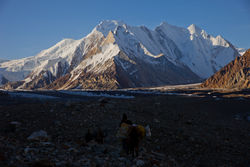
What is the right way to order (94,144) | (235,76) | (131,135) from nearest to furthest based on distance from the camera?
(131,135) → (94,144) → (235,76)

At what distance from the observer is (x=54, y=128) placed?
14.6 meters

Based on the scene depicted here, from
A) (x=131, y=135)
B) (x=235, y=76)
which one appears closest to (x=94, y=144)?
(x=131, y=135)

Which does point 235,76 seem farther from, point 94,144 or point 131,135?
point 131,135

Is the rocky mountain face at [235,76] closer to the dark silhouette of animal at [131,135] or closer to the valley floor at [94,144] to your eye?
the valley floor at [94,144]

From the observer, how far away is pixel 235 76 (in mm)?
111375

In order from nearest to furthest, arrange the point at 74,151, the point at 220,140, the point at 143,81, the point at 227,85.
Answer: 1. the point at 74,151
2. the point at 220,140
3. the point at 227,85
4. the point at 143,81

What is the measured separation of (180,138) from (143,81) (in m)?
178

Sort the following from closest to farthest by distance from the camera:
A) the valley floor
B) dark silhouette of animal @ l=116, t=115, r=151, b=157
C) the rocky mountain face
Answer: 1. the valley floor
2. dark silhouette of animal @ l=116, t=115, r=151, b=157
3. the rocky mountain face

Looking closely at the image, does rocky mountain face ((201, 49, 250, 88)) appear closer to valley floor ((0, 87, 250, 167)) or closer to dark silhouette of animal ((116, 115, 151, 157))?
valley floor ((0, 87, 250, 167))

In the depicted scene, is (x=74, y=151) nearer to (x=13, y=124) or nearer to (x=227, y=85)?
(x=13, y=124)

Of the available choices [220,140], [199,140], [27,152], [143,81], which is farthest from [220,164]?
[143,81]

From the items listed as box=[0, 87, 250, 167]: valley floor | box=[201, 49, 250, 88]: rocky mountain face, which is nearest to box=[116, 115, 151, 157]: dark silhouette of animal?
box=[0, 87, 250, 167]: valley floor

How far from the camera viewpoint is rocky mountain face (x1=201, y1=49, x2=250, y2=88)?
105056mm

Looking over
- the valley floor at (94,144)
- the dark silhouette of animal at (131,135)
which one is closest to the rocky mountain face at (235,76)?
the valley floor at (94,144)
